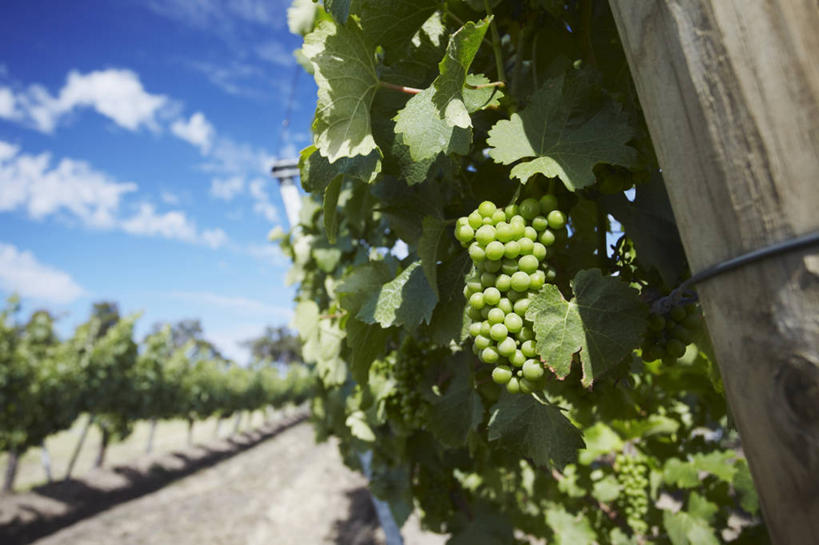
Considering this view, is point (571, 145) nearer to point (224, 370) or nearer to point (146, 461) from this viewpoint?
point (146, 461)

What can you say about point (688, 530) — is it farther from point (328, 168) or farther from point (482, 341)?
point (328, 168)

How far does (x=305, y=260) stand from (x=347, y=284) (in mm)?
2762

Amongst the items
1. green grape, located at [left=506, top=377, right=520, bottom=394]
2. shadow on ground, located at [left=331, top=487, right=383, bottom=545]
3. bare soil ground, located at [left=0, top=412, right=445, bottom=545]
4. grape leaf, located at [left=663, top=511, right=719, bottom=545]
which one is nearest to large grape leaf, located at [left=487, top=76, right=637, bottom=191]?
green grape, located at [left=506, top=377, right=520, bottom=394]

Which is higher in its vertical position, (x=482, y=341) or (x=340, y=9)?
(x=340, y=9)

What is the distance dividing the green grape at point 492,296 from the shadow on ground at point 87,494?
9.76 m

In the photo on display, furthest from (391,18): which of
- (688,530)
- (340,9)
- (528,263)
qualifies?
(688,530)

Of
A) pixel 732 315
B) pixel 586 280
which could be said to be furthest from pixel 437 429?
pixel 732 315

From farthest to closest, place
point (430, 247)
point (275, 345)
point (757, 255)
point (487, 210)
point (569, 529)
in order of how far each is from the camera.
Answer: point (275, 345) < point (569, 529) < point (430, 247) < point (487, 210) < point (757, 255)

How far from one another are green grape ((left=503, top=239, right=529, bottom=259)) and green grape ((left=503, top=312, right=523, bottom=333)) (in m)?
0.13

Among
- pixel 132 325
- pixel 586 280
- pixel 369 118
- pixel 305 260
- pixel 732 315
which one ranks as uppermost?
pixel 132 325

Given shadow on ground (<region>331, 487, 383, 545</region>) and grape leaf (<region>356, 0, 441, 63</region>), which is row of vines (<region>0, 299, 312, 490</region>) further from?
grape leaf (<region>356, 0, 441, 63</region>)

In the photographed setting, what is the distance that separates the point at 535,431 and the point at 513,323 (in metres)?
0.32

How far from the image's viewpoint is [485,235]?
1092 millimetres

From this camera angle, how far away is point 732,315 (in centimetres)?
75
